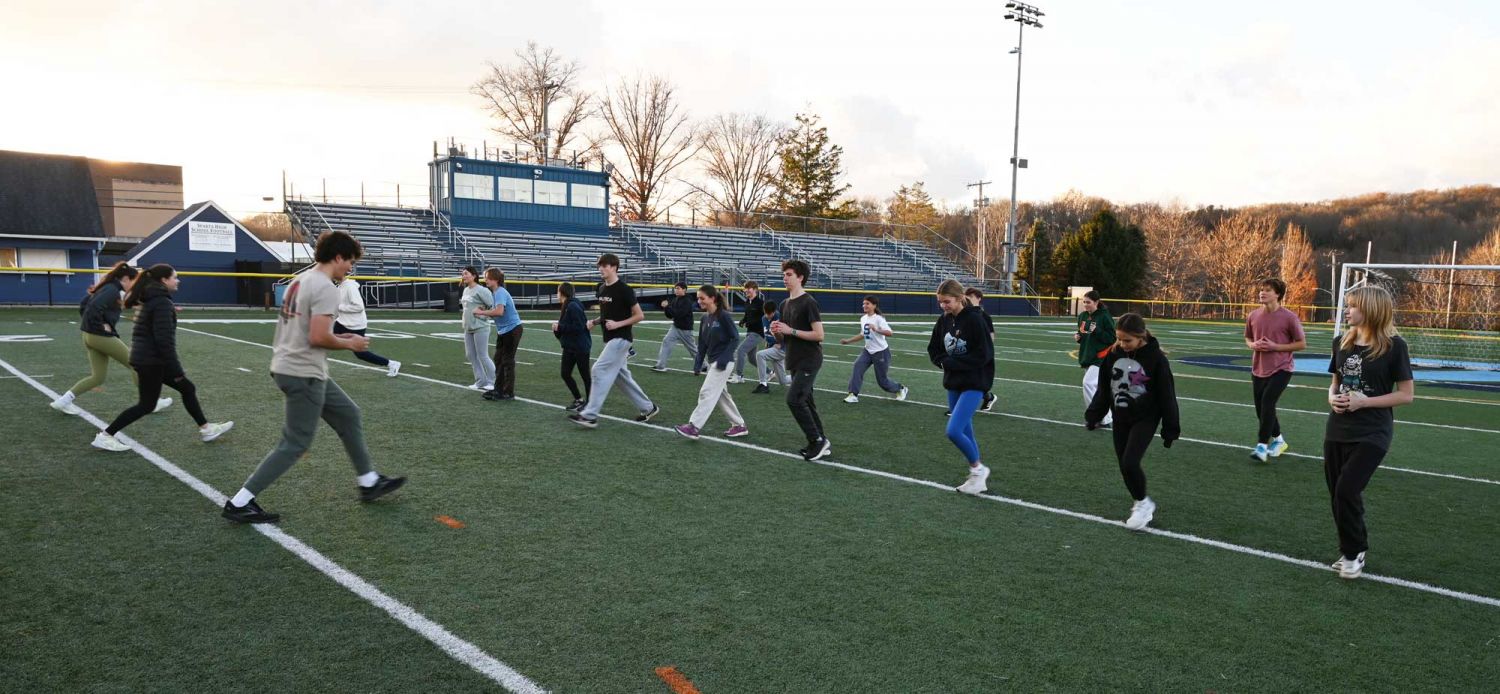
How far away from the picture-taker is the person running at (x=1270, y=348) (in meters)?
8.84

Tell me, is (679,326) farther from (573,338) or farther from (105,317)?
(105,317)

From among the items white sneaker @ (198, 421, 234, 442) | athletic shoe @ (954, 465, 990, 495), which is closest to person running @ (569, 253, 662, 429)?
white sneaker @ (198, 421, 234, 442)

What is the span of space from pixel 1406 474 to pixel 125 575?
32.4ft

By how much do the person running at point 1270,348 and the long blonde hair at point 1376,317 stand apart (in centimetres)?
354

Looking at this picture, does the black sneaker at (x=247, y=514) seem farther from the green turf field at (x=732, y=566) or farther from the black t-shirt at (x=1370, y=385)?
the black t-shirt at (x=1370, y=385)

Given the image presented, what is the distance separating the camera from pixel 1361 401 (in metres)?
5.30

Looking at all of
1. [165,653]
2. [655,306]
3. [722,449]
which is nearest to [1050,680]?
[165,653]

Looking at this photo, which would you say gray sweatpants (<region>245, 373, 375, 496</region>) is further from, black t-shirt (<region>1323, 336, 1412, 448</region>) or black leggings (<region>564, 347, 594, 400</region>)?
black t-shirt (<region>1323, 336, 1412, 448</region>)

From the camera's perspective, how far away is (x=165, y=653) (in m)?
3.99

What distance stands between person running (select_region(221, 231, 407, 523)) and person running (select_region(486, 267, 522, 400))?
230 inches

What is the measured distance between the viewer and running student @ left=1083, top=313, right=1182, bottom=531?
604 cm

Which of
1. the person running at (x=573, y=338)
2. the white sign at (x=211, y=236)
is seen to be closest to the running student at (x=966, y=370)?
the person running at (x=573, y=338)

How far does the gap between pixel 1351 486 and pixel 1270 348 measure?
376 centimetres

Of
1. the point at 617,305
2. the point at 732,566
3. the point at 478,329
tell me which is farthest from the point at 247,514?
the point at 478,329
